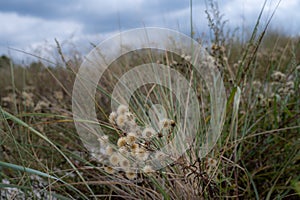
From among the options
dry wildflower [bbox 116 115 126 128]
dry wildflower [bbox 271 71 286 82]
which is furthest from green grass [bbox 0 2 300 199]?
dry wildflower [bbox 116 115 126 128]

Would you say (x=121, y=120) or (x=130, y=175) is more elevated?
(x=121, y=120)

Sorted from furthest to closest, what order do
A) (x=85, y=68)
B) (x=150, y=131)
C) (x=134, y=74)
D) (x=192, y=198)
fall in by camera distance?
1. (x=85, y=68)
2. (x=134, y=74)
3. (x=192, y=198)
4. (x=150, y=131)

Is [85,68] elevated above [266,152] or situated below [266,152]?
above

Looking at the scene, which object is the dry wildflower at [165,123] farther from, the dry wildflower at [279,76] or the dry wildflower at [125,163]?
the dry wildflower at [279,76]

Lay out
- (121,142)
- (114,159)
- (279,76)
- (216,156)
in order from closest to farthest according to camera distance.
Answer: (121,142) < (114,159) < (216,156) < (279,76)

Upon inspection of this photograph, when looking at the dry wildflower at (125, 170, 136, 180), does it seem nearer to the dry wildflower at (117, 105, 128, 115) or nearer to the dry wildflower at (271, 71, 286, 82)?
the dry wildflower at (117, 105, 128, 115)

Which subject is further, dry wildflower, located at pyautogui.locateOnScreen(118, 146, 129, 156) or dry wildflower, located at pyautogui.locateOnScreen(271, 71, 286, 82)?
dry wildflower, located at pyautogui.locateOnScreen(271, 71, 286, 82)

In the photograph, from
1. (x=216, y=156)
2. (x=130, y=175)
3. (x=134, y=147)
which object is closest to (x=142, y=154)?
(x=134, y=147)

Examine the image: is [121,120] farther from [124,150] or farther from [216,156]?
[216,156]

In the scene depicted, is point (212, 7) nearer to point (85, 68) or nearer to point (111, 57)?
point (111, 57)

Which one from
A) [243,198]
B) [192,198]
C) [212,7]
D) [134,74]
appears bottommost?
[243,198]

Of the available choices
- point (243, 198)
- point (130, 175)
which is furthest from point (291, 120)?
point (130, 175)
